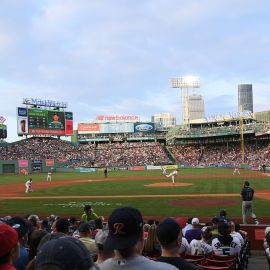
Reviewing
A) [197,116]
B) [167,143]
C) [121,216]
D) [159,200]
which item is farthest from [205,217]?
[197,116]

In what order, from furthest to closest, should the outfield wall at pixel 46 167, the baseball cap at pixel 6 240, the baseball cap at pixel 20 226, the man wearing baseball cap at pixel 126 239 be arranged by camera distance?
the outfield wall at pixel 46 167, the baseball cap at pixel 20 226, the man wearing baseball cap at pixel 126 239, the baseball cap at pixel 6 240

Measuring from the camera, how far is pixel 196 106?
651 feet

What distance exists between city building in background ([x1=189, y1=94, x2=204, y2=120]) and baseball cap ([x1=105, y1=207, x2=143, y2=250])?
637 ft

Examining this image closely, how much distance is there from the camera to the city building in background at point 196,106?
19600 centimetres

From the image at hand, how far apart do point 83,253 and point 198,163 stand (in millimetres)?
88121

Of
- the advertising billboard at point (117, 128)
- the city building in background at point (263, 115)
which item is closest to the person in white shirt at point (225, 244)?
the advertising billboard at point (117, 128)

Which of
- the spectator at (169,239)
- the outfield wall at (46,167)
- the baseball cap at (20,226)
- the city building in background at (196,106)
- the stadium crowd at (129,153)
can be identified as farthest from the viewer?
the city building in background at (196,106)

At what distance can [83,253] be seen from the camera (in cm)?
261

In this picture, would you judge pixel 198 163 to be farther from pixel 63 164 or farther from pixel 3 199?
pixel 3 199

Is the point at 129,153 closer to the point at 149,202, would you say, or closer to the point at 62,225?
the point at 149,202

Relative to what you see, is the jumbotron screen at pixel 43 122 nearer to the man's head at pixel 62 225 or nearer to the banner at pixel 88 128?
the banner at pixel 88 128

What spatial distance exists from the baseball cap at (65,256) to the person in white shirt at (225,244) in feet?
22.2

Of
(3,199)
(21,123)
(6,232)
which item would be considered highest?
(21,123)

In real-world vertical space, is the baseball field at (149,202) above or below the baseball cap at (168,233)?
below
